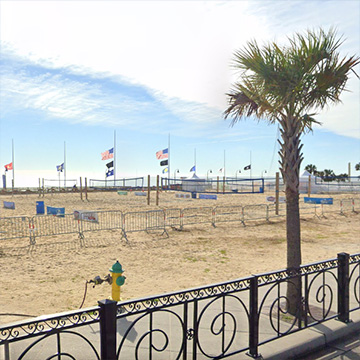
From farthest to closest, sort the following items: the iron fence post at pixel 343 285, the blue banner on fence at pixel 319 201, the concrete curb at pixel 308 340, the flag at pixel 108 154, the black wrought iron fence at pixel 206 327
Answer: the flag at pixel 108 154 → the blue banner on fence at pixel 319 201 → the iron fence post at pixel 343 285 → the concrete curb at pixel 308 340 → the black wrought iron fence at pixel 206 327

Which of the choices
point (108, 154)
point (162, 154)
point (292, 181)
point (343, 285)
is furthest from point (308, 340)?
point (162, 154)

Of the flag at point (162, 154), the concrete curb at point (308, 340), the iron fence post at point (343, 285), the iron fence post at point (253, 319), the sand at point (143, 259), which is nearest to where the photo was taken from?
the iron fence post at point (253, 319)

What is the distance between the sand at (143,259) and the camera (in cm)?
775

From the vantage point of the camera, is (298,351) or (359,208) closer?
(298,351)

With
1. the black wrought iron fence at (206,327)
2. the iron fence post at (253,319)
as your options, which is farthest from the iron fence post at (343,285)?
the iron fence post at (253,319)

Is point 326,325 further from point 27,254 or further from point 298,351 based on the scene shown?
point 27,254

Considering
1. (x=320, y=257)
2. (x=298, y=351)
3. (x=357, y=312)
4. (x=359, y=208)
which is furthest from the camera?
(x=359, y=208)

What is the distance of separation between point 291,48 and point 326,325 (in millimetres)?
4368

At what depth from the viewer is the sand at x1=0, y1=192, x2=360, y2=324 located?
7.75 metres

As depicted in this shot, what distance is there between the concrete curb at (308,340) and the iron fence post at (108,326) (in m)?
2.01

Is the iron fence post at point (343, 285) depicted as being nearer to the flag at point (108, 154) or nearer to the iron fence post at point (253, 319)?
the iron fence post at point (253, 319)

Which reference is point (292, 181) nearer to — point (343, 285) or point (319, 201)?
point (343, 285)

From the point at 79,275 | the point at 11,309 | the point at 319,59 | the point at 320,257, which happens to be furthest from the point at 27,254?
the point at 319,59

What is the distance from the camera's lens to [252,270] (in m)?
9.82
